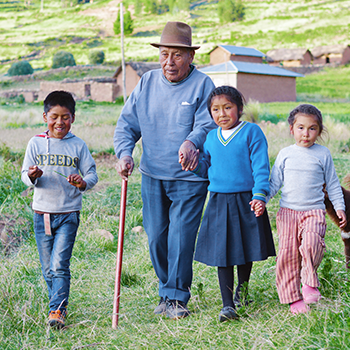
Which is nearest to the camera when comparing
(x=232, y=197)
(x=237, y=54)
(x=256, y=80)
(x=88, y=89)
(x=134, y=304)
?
(x=232, y=197)

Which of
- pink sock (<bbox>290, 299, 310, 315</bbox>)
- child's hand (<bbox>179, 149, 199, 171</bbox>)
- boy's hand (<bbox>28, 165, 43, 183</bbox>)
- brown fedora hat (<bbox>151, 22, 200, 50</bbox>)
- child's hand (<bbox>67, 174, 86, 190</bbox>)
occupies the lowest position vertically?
pink sock (<bbox>290, 299, 310, 315</bbox>)

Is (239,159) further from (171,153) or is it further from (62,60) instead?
(62,60)

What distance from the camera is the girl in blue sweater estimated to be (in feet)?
9.88

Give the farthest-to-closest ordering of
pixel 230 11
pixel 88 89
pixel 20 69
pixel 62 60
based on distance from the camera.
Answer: pixel 230 11, pixel 62 60, pixel 20 69, pixel 88 89

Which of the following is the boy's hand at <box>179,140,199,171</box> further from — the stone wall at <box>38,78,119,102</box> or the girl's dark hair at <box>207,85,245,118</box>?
the stone wall at <box>38,78,119,102</box>

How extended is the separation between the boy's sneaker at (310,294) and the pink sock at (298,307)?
0.05 metres

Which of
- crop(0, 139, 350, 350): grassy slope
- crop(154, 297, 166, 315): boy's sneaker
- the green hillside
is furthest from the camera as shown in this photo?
the green hillside

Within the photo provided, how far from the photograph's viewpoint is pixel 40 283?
4.03 metres

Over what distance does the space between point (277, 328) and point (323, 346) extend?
1.34 ft

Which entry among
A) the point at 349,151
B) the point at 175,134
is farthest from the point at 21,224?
the point at 349,151

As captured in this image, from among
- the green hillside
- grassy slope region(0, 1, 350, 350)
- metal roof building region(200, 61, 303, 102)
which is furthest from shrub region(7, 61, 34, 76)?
grassy slope region(0, 1, 350, 350)

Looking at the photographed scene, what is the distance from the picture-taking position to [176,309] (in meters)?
3.33

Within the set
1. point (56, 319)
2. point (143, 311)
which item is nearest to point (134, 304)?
point (143, 311)

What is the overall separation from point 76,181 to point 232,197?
43.1 inches
